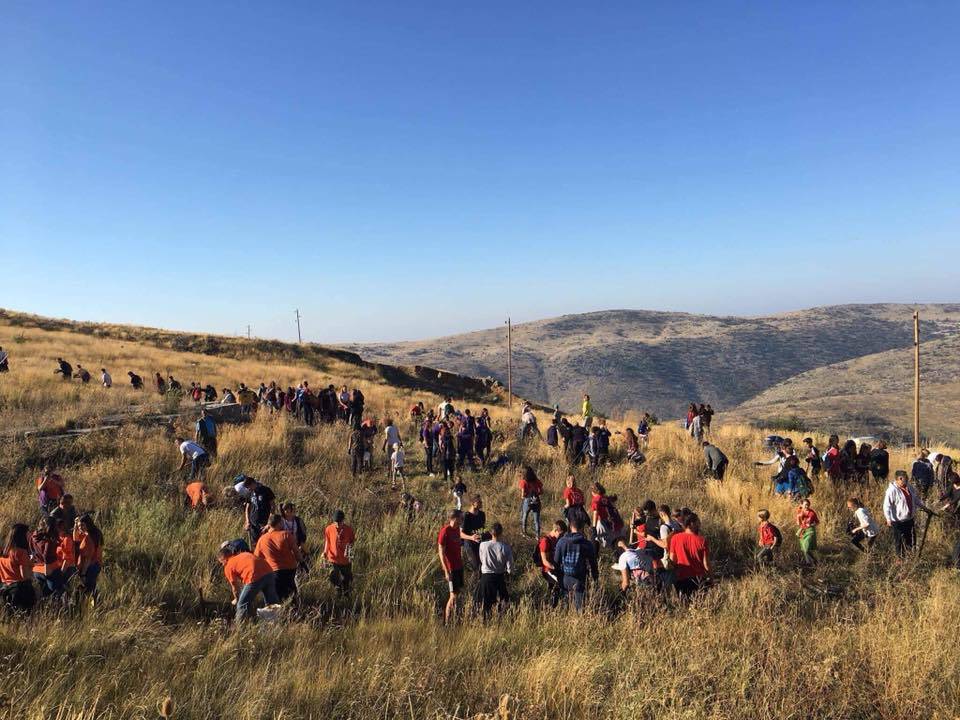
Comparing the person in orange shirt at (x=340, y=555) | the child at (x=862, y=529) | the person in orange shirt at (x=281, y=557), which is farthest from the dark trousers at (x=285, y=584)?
the child at (x=862, y=529)

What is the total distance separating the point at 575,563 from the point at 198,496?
625cm

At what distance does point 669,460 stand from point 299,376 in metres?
25.4

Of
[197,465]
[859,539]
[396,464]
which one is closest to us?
[859,539]

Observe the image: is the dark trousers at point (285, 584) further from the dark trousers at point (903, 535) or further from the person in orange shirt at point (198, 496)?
the dark trousers at point (903, 535)

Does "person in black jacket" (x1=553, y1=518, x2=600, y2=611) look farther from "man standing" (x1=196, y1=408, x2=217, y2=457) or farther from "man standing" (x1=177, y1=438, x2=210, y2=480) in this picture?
"man standing" (x1=196, y1=408, x2=217, y2=457)

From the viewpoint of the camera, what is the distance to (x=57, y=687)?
3.73 meters

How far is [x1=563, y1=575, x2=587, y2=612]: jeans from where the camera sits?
21.5ft

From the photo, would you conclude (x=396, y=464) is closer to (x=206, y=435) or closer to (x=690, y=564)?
(x=206, y=435)

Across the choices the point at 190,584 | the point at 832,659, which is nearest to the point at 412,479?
the point at 190,584

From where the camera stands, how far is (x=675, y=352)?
444ft

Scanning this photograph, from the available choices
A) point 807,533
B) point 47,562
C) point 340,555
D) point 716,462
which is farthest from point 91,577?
point 716,462

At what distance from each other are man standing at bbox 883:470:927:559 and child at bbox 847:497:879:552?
265 mm

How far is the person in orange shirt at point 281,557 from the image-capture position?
20.6 ft

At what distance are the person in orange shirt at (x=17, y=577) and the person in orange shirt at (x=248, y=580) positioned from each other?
1.77 m
